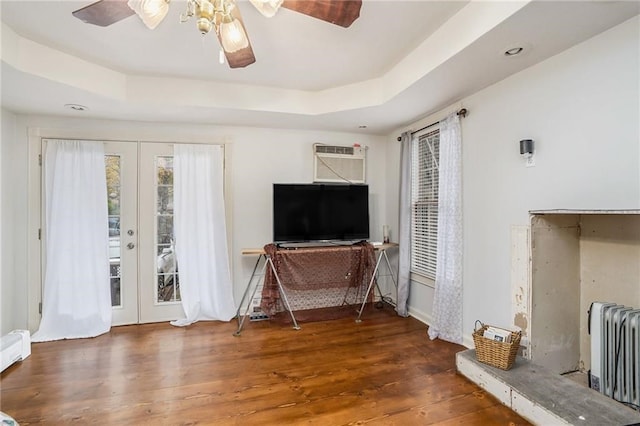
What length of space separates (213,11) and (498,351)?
9.01ft

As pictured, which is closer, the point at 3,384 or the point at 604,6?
the point at 604,6

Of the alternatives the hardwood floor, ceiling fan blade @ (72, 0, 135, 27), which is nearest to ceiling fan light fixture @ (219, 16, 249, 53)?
ceiling fan blade @ (72, 0, 135, 27)

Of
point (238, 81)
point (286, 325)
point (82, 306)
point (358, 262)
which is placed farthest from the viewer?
point (358, 262)

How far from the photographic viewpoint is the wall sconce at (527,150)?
2217 mm

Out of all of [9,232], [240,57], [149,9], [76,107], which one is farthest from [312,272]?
[9,232]

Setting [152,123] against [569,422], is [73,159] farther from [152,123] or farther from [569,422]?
[569,422]

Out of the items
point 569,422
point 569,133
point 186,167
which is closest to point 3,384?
point 186,167

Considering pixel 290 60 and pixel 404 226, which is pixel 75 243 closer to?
pixel 290 60

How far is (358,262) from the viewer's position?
3.67m

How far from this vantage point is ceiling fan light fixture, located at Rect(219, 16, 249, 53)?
5.23 ft

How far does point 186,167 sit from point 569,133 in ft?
11.7

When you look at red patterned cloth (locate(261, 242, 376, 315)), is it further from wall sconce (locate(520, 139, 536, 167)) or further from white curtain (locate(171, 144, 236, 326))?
wall sconce (locate(520, 139, 536, 167))

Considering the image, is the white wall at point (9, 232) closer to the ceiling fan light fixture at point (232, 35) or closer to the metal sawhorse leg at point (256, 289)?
the metal sawhorse leg at point (256, 289)

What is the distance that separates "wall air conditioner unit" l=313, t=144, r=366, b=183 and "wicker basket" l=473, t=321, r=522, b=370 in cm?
242
